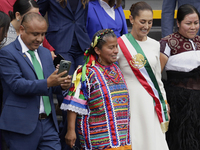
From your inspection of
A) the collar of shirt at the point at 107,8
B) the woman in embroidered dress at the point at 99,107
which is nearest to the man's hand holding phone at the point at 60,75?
the woman in embroidered dress at the point at 99,107

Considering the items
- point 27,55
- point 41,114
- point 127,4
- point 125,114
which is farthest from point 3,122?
point 127,4

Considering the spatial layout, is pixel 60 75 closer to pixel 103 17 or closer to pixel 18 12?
pixel 18 12

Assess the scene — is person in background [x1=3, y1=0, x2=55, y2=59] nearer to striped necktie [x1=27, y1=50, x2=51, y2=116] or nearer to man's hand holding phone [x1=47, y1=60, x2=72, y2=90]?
striped necktie [x1=27, y1=50, x2=51, y2=116]

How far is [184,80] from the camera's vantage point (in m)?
3.72

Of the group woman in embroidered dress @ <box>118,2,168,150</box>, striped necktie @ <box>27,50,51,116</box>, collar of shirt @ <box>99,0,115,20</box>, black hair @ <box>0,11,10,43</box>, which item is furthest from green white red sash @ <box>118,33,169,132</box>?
black hair @ <box>0,11,10,43</box>

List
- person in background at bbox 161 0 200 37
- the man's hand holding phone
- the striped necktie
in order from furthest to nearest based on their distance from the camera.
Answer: person in background at bbox 161 0 200 37, the striped necktie, the man's hand holding phone

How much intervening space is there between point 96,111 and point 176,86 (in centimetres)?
114

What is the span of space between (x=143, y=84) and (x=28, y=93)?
1.09m

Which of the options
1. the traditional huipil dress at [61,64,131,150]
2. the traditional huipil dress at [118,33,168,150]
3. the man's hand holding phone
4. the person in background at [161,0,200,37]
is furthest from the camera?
the person in background at [161,0,200,37]

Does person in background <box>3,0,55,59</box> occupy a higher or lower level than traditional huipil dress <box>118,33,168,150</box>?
higher

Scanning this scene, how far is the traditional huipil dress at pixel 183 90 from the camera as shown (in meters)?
3.57

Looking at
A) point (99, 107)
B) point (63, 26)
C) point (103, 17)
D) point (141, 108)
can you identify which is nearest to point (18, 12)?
point (63, 26)

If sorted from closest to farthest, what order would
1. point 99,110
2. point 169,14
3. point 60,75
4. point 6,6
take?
point 60,75
point 99,110
point 6,6
point 169,14

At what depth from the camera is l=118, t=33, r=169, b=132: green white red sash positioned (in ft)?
10.8
